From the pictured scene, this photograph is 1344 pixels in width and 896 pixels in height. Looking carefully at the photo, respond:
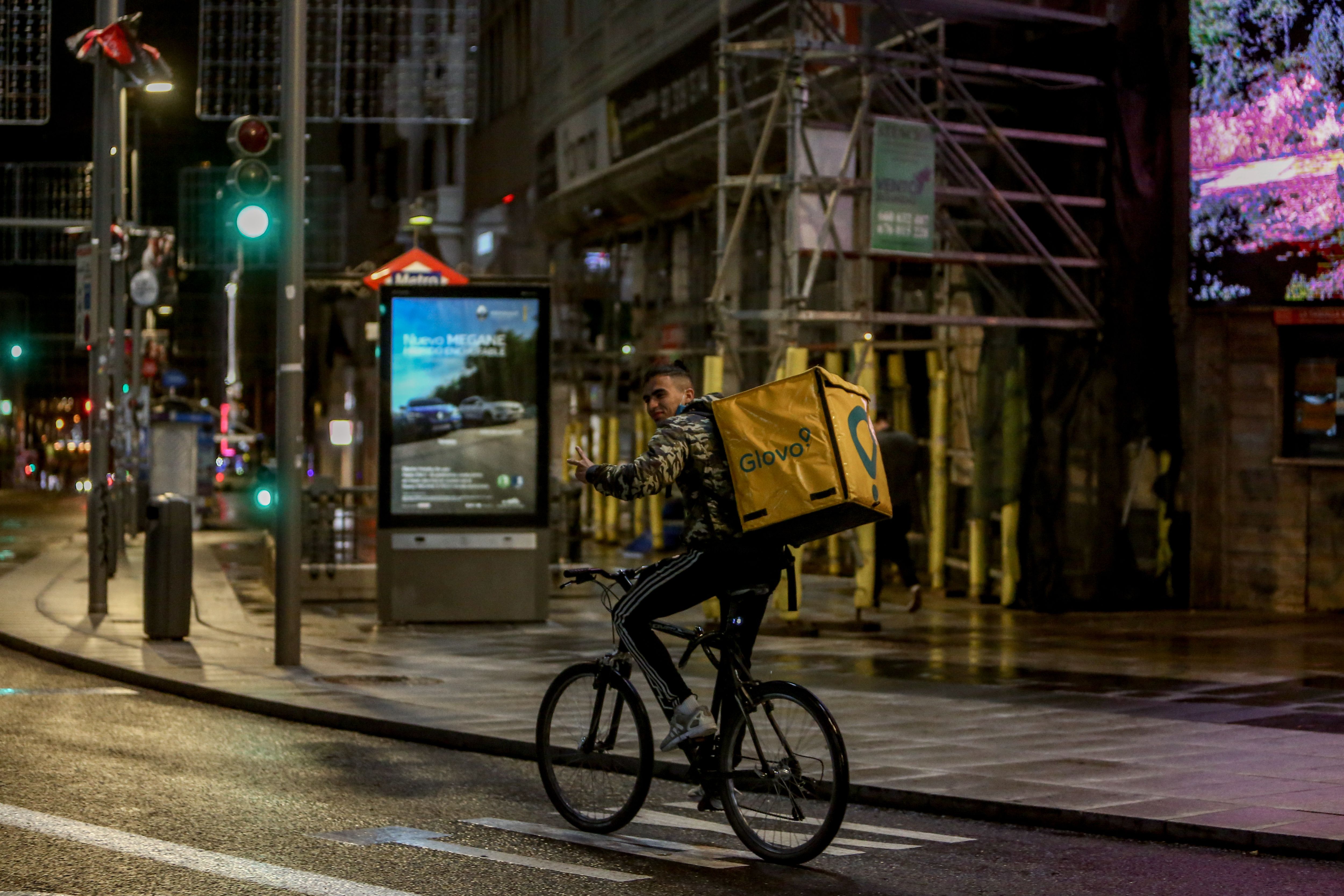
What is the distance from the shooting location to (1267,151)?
54.5 ft

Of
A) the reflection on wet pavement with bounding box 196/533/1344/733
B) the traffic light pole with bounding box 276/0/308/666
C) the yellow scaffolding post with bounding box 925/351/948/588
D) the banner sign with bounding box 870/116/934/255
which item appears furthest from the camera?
the yellow scaffolding post with bounding box 925/351/948/588

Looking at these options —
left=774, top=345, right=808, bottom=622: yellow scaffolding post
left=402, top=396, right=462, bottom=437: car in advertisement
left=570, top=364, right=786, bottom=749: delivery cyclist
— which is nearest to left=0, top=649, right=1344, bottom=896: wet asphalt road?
left=570, top=364, right=786, bottom=749: delivery cyclist

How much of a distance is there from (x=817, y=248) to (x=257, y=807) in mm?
8719

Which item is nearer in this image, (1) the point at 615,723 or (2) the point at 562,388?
(1) the point at 615,723

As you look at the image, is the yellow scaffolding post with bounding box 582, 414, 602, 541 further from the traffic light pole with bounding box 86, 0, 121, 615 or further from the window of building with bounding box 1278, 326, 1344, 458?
the window of building with bounding box 1278, 326, 1344, 458

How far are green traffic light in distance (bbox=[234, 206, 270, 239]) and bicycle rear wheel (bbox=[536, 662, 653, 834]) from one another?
8.15m

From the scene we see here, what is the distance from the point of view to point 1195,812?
7660mm

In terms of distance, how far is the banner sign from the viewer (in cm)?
1570

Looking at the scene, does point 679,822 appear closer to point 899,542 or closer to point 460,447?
point 460,447

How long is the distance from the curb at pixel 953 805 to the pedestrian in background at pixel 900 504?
6.75 metres

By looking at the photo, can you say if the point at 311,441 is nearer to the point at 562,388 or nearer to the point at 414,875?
the point at 562,388

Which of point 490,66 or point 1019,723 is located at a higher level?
point 490,66

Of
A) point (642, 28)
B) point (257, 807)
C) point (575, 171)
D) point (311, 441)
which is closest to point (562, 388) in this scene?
point (575, 171)

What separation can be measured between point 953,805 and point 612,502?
68.0 ft
